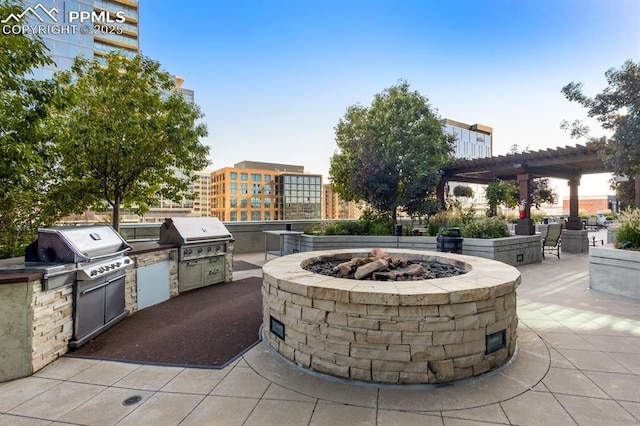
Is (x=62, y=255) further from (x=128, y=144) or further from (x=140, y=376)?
(x=128, y=144)

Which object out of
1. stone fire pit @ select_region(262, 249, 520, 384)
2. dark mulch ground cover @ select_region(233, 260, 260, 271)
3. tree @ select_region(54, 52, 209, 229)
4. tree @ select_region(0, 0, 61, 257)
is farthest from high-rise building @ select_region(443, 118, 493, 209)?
tree @ select_region(0, 0, 61, 257)

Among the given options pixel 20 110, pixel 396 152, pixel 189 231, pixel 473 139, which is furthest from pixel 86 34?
pixel 473 139

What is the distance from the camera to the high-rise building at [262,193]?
72.2 metres

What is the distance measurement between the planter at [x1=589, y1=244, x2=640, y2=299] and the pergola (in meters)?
4.39

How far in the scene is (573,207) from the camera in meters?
11.3

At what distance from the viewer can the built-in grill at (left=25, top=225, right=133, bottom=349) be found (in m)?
2.93

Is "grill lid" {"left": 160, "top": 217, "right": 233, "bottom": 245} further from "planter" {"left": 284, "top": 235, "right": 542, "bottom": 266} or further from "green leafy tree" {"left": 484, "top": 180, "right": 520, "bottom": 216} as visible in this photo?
"green leafy tree" {"left": 484, "top": 180, "right": 520, "bottom": 216}

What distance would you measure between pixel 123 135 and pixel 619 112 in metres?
10.8

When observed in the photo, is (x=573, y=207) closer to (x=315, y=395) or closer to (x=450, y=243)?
(x=450, y=243)

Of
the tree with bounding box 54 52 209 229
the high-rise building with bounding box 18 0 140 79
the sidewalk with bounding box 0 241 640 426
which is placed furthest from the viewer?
the high-rise building with bounding box 18 0 140 79

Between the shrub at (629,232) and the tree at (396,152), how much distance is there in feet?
14.8

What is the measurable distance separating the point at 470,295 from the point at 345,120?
9774 mm

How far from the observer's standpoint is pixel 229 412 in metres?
1.99

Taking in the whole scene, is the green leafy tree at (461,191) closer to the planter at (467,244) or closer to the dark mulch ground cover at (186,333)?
the planter at (467,244)
